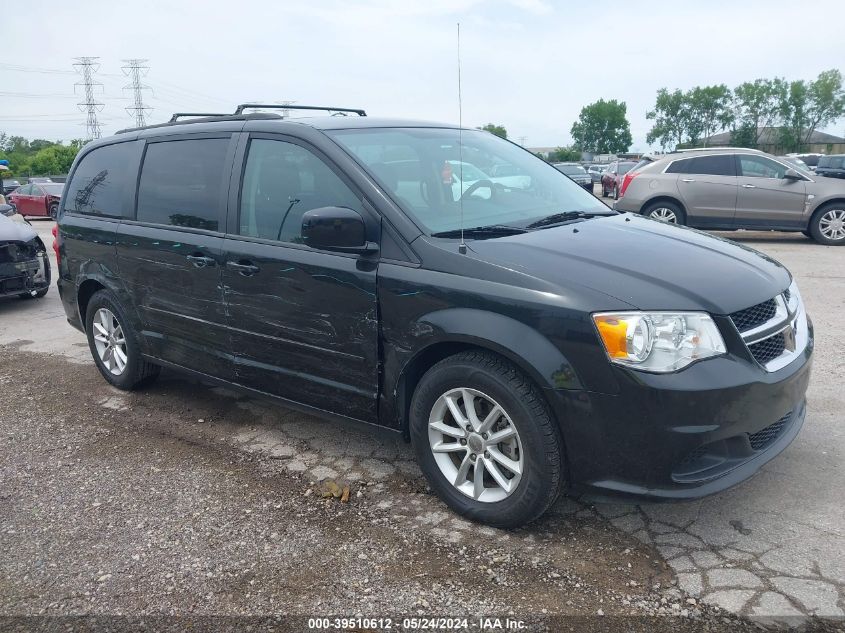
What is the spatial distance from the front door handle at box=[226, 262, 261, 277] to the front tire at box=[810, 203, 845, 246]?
37.4 ft

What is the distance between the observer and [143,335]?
15.8 ft

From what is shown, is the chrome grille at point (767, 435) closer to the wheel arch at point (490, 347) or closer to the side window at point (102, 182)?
the wheel arch at point (490, 347)

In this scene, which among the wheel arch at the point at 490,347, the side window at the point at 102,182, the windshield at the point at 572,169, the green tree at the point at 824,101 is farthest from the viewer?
the green tree at the point at 824,101

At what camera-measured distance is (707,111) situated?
359ft

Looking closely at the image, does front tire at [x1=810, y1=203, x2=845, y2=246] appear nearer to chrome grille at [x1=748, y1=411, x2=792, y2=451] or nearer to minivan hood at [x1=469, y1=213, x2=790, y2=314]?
minivan hood at [x1=469, y1=213, x2=790, y2=314]

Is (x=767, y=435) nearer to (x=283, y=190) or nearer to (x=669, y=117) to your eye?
(x=283, y=190)

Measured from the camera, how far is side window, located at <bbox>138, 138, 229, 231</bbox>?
164 inches

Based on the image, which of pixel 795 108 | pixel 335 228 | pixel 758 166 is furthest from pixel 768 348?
pixel 795 108

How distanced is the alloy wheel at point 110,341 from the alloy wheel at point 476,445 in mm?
2840

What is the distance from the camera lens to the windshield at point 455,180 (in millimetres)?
3559

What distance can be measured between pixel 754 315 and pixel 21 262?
8202 millimetres

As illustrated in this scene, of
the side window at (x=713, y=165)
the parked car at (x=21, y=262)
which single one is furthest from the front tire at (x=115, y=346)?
the side window at (x=713, y=165)

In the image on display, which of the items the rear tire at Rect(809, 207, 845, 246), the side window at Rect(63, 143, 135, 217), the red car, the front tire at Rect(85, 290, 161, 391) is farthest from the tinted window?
the red car

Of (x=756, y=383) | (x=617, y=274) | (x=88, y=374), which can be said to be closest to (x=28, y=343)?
(x=88, y=374)
